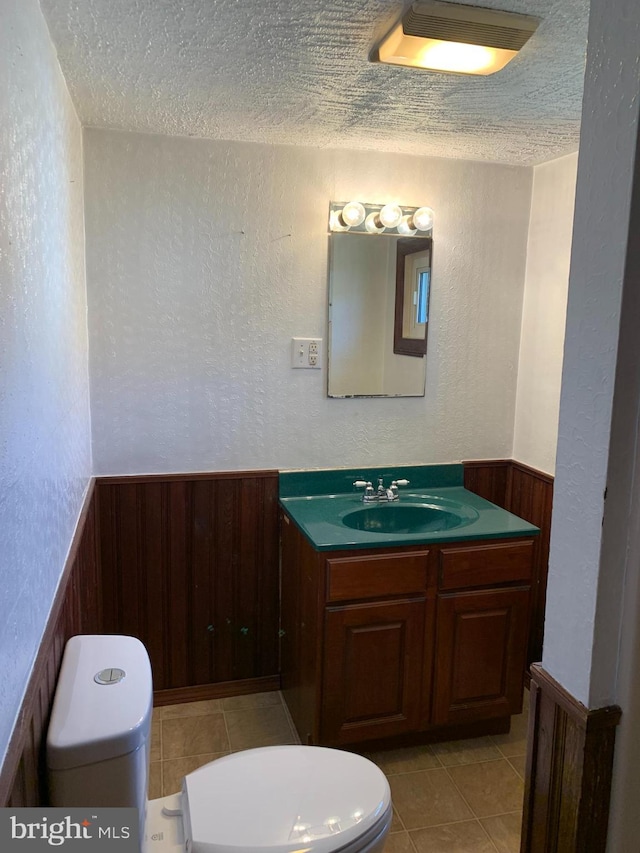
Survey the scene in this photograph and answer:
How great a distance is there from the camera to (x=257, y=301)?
246 centimetres

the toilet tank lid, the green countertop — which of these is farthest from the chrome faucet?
the toilet tank lid

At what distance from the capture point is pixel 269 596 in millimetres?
2633

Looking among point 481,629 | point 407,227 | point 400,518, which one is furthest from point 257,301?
point 481,629

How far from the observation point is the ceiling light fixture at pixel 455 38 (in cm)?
137

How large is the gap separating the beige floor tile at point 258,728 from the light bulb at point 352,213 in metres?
1.89

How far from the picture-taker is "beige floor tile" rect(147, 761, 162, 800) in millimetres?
2075

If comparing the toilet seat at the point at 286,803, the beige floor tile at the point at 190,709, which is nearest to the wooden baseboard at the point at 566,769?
the toilet seat at the point at 286,803

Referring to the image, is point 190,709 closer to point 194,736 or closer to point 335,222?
point 194,736

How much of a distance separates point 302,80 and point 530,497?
5.83ft

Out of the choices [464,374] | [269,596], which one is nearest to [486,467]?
[464,374]

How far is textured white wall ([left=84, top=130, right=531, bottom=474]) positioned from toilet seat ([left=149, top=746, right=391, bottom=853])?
1229 mm

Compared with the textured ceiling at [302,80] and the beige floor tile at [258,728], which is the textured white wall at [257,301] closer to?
the textured ceiling at [302,80]

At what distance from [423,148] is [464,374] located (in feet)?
2.92

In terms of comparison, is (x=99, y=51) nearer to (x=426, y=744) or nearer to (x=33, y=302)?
(x=33, y=302)
